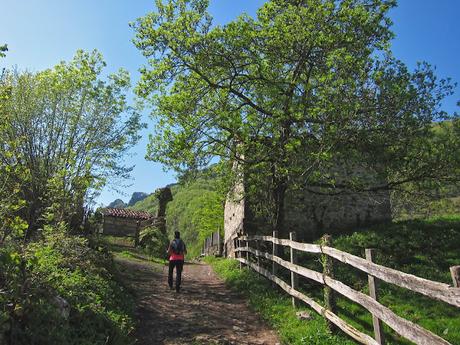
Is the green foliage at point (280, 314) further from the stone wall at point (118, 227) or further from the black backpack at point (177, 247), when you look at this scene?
the stone wall at point (118, 227)

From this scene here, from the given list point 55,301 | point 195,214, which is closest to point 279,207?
point 55,301

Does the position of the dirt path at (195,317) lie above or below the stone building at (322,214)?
below

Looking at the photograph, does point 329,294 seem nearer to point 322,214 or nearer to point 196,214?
point 322,214

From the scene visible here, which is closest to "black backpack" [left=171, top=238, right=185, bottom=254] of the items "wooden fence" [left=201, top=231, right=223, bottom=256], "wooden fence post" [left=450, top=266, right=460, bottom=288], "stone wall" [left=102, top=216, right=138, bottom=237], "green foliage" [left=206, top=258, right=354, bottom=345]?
"green foliage" [left=206, top=258, right=354, bottom=345]

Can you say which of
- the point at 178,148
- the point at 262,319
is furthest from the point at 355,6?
the point at 262,319

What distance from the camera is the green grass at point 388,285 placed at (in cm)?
758

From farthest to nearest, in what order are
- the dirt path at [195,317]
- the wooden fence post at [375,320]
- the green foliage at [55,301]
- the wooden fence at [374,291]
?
the dirt path at [195,317] < the wooden fence post at [375,320] < the green foliage at [55,301] < the wooden fence at [374,291]

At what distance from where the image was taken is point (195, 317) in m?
9.33

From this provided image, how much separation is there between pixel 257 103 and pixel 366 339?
846 cm

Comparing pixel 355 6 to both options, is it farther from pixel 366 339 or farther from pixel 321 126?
pixel 366 339

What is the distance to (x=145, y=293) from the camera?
11.7 meters

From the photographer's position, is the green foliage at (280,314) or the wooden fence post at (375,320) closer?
the wooden fence post at (375,320)

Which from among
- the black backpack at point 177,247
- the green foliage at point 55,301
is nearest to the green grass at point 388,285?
the black backpack at point 177,247

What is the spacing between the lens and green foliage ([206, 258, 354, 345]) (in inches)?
277
